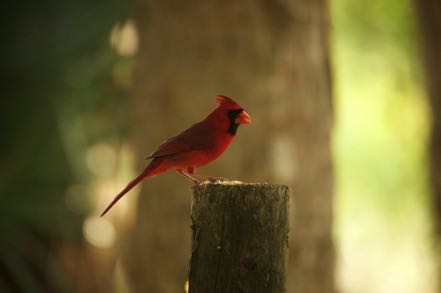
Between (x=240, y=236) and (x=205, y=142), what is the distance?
102 cm

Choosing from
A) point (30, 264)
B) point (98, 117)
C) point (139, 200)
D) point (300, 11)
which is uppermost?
point (300, 11)

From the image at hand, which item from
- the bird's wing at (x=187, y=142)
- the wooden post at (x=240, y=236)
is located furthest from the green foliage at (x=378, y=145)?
the wooden post at (x=240, y=236)

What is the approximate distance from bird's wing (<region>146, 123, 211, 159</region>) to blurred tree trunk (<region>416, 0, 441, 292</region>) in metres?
5.29

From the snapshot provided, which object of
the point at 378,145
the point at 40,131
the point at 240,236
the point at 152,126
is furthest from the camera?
the point at 378,145

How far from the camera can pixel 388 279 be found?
1159cm

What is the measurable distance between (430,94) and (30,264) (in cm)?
455

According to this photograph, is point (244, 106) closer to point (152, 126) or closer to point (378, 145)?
point (152, 126)

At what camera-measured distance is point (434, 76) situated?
8.97 meters

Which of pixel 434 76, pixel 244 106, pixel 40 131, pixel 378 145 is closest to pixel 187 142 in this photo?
pixel 244 106

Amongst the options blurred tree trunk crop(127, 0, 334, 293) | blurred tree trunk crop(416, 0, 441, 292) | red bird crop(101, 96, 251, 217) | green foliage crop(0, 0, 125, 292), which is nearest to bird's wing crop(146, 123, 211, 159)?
red bird crop(101, 96, 251, 217)

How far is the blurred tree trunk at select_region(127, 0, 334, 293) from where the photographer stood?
788 cm

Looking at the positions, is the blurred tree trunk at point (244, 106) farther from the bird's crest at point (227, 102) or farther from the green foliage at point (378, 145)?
the bird's crest at point (227, 102)

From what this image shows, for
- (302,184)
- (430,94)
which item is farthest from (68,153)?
(430,94)

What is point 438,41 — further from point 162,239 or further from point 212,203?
point 212,203
